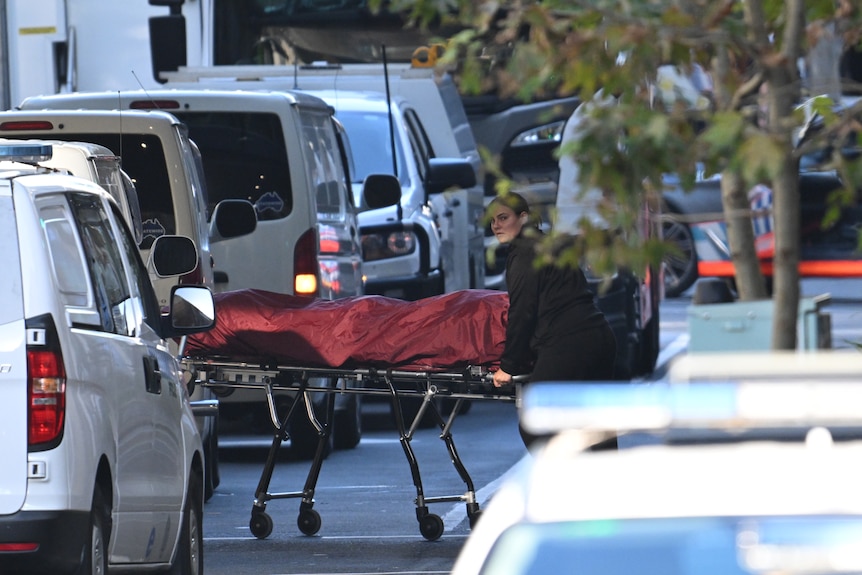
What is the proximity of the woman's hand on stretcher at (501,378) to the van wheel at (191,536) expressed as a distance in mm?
1746

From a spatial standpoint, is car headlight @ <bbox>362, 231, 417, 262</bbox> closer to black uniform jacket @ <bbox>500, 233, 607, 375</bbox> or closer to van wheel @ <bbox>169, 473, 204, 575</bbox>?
black uniform jacket @ <bbox>500, 233, 607, 375</bbox>

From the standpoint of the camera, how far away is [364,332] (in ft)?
32.3

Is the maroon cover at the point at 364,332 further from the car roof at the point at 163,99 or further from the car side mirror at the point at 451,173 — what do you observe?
the car side mirror at the point at 451,173

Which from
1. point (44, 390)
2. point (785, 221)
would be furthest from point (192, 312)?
point (785, 221)

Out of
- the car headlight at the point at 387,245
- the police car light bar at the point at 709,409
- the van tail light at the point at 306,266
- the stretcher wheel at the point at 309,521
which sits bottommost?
the stretcher wheel at the point at 309,521

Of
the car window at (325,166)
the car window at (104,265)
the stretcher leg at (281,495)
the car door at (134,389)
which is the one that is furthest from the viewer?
the car window at (325,166)

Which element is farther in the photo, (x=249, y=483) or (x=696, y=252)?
(x=696, y=252)

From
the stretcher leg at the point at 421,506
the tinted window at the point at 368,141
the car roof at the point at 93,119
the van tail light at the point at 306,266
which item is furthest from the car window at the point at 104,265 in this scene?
the tinted window at the point at 368,141

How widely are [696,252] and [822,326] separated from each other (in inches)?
425

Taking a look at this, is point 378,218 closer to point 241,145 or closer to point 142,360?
point 241,145

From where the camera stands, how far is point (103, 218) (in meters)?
7.66

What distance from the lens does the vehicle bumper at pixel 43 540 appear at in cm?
604

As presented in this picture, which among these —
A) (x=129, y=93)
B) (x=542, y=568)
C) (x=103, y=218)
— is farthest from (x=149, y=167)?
(x=542, y=568)

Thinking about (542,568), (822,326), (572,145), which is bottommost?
(822,326)
